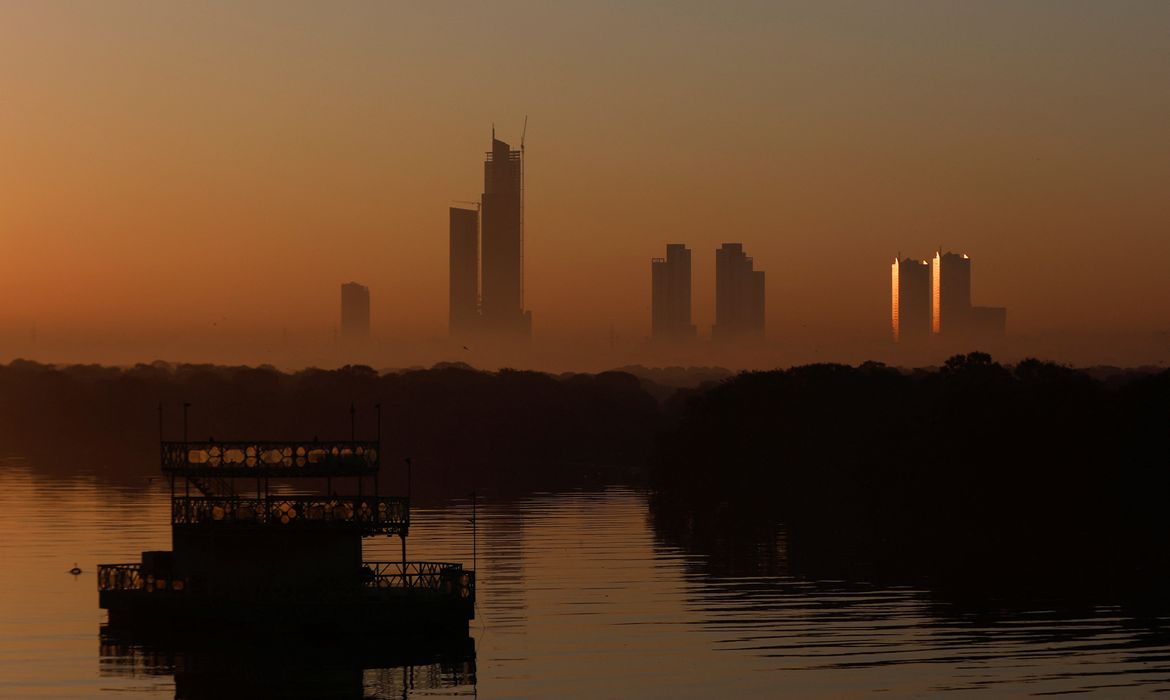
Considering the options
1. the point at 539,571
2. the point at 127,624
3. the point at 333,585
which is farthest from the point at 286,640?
the point at 539,571

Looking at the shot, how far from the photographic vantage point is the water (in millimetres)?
74250

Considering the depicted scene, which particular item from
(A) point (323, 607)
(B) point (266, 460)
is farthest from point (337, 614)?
(B) point (266, 460)

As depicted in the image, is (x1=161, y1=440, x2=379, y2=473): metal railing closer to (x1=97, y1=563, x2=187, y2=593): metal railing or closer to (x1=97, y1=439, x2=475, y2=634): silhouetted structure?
(x1=97, y1=439, x2=475, y2=634): silhouetted structure

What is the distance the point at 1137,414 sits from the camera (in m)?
152

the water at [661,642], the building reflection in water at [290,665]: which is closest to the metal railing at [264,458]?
the building reflection in water at [290,665]

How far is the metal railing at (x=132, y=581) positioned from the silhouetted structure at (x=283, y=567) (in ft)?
0.35

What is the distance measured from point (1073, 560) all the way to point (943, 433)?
40.2 metres

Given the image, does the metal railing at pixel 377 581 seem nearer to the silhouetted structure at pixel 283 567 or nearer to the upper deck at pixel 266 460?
the silhouetted structure at pixel 283 567

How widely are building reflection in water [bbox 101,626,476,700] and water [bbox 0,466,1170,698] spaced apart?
0.24m

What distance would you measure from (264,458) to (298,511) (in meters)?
4.29

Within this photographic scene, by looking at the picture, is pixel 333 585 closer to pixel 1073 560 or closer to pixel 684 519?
pixel 1073 560

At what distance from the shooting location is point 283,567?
3423 inches

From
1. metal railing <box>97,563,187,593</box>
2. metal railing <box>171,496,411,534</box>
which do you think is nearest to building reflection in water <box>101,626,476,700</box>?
metal railing <box>97,563,187,593</box>

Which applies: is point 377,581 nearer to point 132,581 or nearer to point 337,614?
point 337,614
